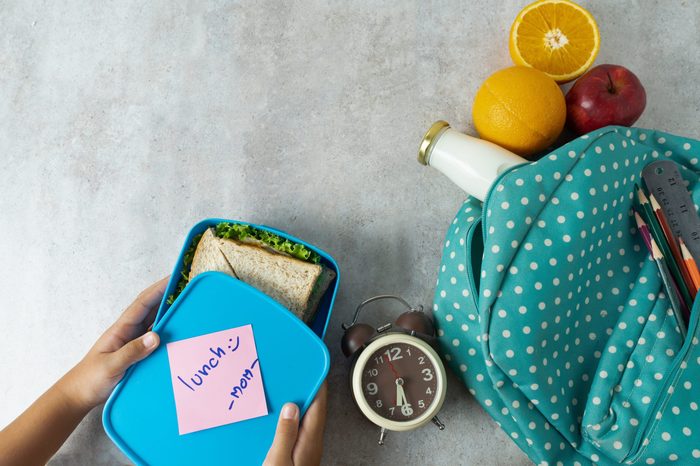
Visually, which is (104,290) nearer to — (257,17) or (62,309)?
(62,309)

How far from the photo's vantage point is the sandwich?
78 centimetres

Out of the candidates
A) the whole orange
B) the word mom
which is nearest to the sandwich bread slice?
the word mom

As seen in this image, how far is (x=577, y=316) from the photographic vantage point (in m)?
0.75

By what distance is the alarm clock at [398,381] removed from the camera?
75 cm

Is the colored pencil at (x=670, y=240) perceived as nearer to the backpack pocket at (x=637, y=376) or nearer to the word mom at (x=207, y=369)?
the backpack pocket at (x=637, y=376)

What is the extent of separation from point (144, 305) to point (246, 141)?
1.07 ft

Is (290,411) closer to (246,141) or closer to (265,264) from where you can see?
(265,264)

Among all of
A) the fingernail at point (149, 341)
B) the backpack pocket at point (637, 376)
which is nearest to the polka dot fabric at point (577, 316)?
the backpack pocket at point (637, 376)

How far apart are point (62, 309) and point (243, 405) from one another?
423 mm

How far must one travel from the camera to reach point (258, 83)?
0.94 m

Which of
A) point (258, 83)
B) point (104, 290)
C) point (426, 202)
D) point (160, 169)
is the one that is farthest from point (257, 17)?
point (104, 290)

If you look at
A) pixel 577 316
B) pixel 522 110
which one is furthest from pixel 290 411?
pixel 522 110

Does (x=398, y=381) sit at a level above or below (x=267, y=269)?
below

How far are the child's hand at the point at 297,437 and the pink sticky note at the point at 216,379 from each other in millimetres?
40
